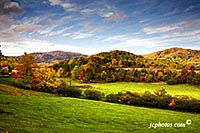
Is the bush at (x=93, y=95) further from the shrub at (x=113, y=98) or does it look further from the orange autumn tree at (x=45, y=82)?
the orange autumn tree at (x=45, y=82)

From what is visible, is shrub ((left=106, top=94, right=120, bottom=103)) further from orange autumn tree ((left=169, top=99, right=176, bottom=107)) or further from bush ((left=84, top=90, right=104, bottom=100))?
orange autumn tree ((left=169, top=99, right=176, bottom=107))

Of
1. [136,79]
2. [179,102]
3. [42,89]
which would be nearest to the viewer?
[179,102]

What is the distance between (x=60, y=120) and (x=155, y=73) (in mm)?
130063

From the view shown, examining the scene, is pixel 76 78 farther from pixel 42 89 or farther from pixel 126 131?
pixel 126 131

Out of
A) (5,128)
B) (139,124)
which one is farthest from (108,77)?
(5,128)

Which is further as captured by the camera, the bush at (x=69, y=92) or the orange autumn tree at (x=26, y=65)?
the orange autumn tree at (x=26, y=65)

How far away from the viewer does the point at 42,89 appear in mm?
71562

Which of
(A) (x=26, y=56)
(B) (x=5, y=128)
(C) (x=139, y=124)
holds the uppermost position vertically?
(A) (x=26, y=56)

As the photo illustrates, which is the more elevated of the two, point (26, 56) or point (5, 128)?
point (26, 56)

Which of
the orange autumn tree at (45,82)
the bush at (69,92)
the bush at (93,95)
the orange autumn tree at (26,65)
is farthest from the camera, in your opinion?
the orange autumn tree at (26,65)

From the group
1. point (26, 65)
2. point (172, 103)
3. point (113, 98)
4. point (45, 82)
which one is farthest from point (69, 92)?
point (172, 103)

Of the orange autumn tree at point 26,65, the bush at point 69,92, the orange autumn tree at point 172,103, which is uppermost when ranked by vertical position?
the orange autumn tree at point 26,65

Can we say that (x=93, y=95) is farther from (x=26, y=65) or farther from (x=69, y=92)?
(x=26, y=65)

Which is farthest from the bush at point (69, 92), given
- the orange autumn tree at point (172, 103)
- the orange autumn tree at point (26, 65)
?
the orange autumn tree at point (172, 103)
